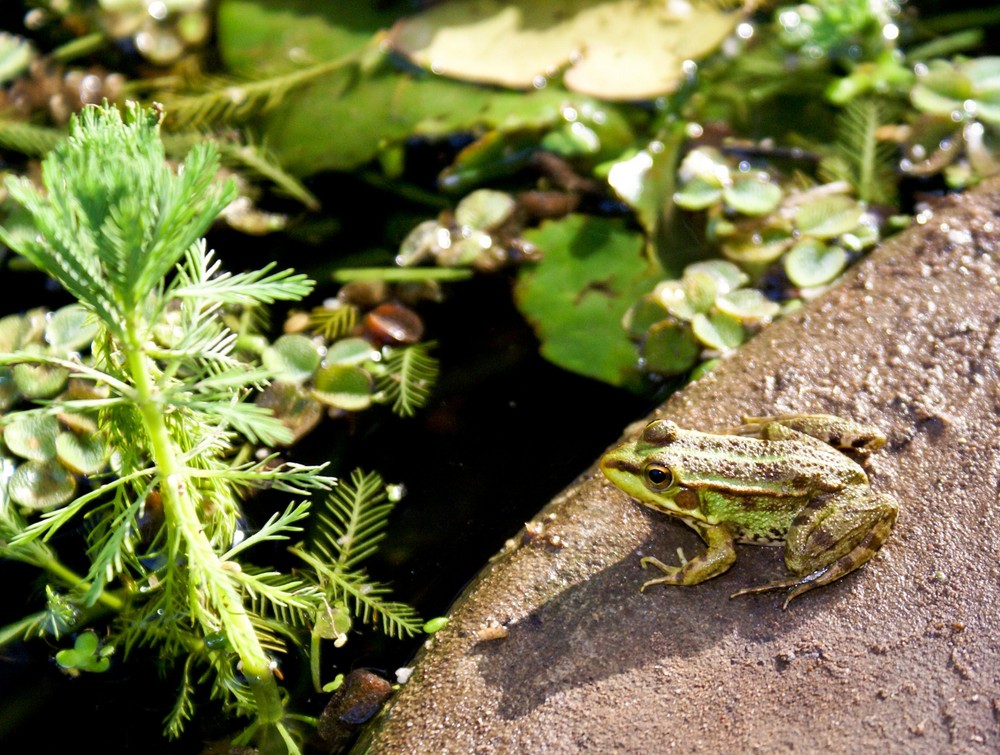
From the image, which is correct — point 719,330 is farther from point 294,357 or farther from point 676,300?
point 294,357

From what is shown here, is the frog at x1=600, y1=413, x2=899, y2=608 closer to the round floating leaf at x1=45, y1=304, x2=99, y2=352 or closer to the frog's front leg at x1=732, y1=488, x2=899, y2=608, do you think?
the frog's front leg at x1=732, y1=488, x2=899, y2=608

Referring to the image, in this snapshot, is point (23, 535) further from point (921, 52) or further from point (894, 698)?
point (921, 52)

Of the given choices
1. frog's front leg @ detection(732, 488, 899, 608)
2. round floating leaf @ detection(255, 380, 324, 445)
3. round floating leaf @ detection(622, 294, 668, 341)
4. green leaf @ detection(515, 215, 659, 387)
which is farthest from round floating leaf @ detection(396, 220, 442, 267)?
frog's front leg @ detection(732, 488, 899, 608)

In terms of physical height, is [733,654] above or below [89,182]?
below

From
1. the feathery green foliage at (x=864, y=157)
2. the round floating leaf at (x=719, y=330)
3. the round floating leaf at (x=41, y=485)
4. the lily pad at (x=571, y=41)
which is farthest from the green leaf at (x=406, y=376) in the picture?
the feathery green foliage at (x=864, y=157)

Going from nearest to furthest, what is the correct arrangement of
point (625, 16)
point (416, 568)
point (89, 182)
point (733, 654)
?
point (89, 182) < point (733, 654) < point (416, 568) < point (625, 16)

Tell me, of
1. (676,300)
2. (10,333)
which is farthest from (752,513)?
(10,333)

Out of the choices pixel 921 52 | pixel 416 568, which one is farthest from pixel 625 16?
pixel 416 568
